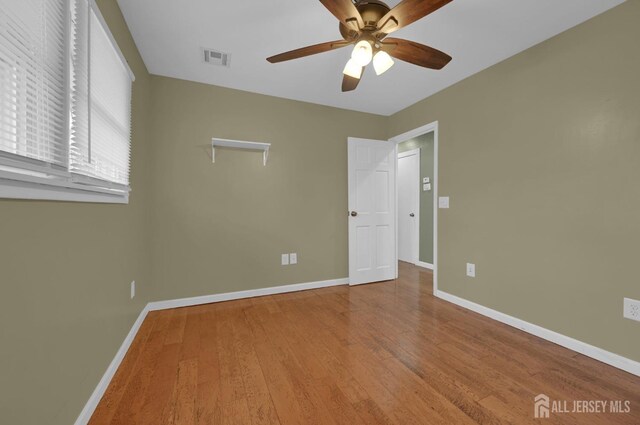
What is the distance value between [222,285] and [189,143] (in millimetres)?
1615

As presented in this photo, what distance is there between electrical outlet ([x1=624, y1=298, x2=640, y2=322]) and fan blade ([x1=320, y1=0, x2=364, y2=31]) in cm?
247

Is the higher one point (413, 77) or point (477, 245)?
point (413, 77)

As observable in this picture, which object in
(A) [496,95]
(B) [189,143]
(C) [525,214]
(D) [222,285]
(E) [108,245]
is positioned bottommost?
(D) [222,285]

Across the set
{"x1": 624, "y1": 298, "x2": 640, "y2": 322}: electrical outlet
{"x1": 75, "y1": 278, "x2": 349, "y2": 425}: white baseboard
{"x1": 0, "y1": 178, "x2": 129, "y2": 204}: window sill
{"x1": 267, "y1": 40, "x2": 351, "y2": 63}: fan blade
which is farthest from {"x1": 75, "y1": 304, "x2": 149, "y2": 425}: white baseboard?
{"x1": 624, "y1": 298, "x2": 640, "y2": 322}: electrical outlet

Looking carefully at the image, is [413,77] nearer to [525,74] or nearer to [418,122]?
[418,122]

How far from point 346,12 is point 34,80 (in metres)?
1.37

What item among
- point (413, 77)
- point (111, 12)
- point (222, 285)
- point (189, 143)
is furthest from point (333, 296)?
point (111, 12)

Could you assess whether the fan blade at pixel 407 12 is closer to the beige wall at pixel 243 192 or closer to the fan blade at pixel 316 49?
the fan blade at pixel 316 49

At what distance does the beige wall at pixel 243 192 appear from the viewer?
275 cm

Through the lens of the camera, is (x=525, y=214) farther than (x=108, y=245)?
Yes

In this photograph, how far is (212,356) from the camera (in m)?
1.88

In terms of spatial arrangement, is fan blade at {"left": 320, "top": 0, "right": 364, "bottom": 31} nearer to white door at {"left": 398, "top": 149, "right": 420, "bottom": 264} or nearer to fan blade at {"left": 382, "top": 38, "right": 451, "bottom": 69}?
fan blade at {"left": 382, "top": 38, "right": 451, "bottom": 69}

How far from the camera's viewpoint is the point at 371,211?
3.68m

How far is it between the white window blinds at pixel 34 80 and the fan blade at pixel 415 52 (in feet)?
5.34
